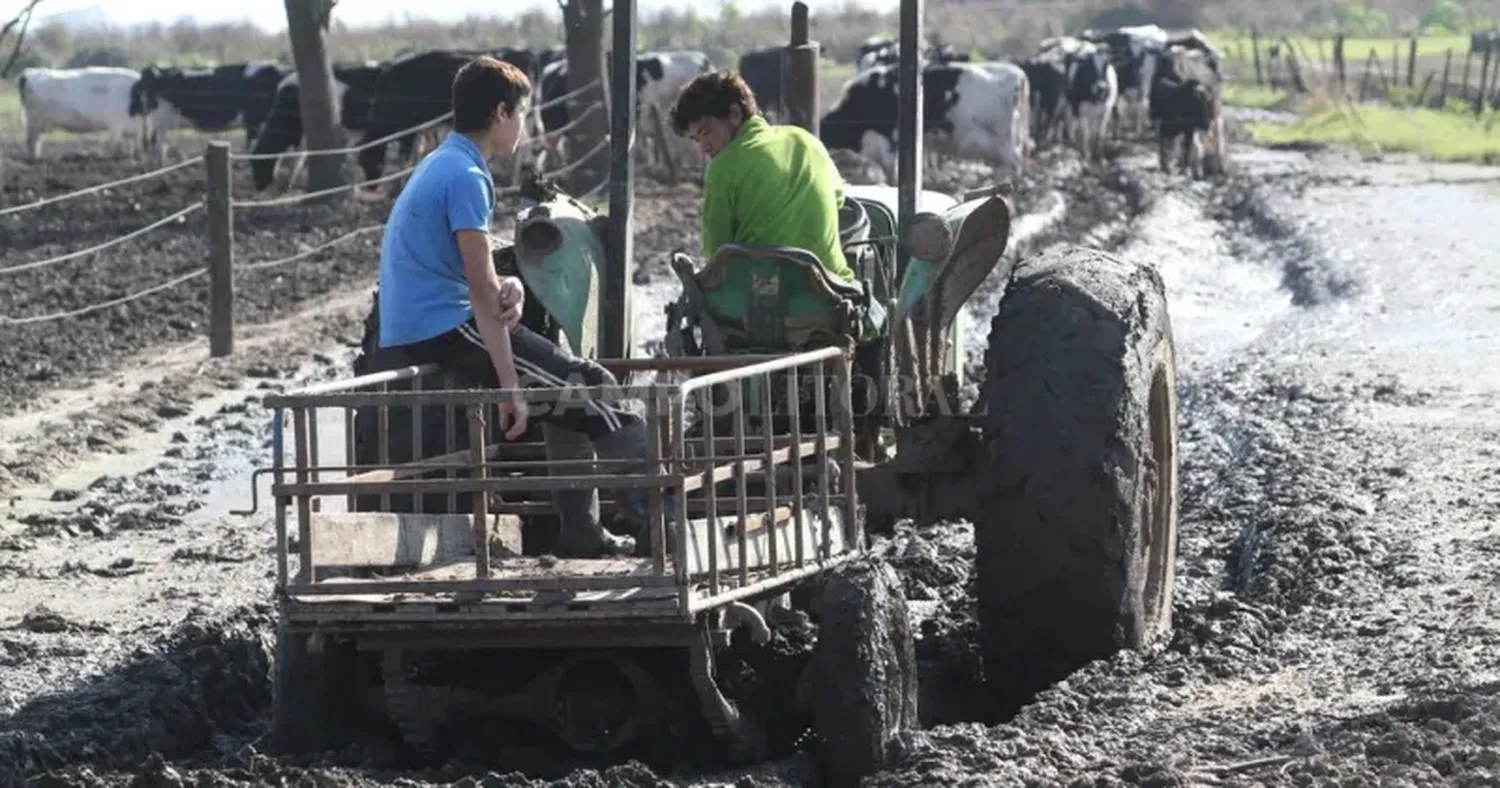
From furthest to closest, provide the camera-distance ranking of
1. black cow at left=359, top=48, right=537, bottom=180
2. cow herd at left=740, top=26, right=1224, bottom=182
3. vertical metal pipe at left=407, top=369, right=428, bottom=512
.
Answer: black cow at left=359, top=48, right=537, bottom=180
cow herd at left=740, top=26, right=1224, bottom=182
vertical metal pipe at left=407, top=369, right=428, bottom=512

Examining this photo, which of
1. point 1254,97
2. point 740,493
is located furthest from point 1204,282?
point 1254,97

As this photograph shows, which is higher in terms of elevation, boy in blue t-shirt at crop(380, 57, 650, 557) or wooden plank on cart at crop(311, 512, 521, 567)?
boy in blue t-shirt at crop(380, 57, 650, 557)

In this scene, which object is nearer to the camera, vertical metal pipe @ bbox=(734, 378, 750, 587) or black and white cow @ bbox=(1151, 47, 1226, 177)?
vertical metal pipe @ bbox=(734, 378, 750, 587)

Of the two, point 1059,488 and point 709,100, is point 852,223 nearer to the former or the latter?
point 709,100

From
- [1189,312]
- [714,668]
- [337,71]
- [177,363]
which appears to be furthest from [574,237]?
[337,71]

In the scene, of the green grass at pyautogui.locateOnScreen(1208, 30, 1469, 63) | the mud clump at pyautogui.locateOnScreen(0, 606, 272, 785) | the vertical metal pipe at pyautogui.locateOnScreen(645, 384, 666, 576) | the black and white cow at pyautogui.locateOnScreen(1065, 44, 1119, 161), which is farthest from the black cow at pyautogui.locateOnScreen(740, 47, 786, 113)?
the vertical metal pipe at pyautogui.locateOnScreen(645, 384, 666, 576)

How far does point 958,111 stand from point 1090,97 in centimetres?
542

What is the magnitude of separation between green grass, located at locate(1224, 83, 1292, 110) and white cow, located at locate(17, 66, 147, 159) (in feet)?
81.0

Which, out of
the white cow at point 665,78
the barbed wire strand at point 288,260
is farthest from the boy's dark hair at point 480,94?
the white cow at point 665,78

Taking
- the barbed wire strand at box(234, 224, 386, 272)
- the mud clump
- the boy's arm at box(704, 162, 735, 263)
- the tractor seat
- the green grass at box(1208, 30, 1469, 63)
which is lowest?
the green grass at box(1208, 30, 1469, 63)

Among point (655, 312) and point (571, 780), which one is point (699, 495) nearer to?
point (571, 780)

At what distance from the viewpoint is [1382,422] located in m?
14.0

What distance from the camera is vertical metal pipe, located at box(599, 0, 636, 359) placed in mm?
9016

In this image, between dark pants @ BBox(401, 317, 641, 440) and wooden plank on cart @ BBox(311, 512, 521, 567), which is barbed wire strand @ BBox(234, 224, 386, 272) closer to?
dark pants @ BBox(401, 317, 641, 440)
